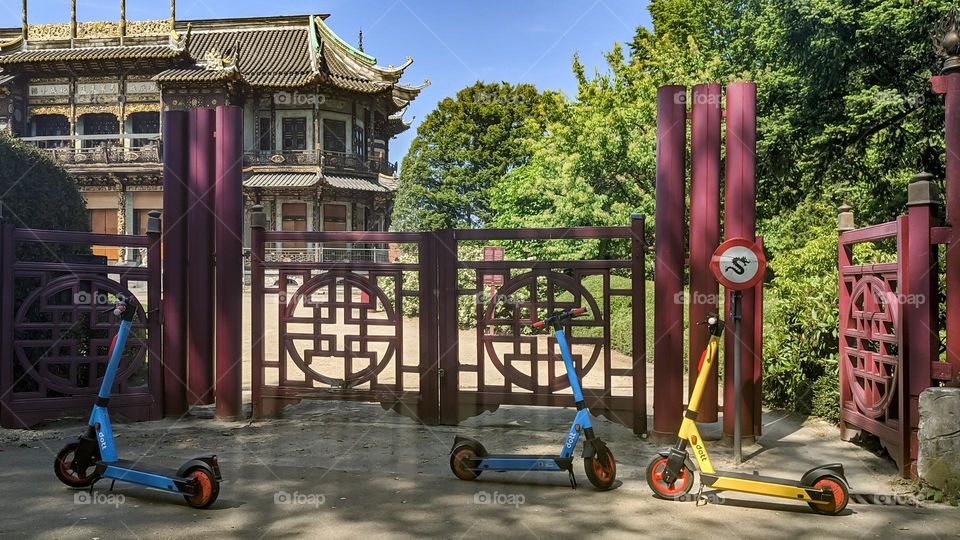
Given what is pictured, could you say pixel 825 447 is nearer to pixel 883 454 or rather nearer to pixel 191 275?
pixel 883 454

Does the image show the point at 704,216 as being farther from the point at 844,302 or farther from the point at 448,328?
the point at 448,328

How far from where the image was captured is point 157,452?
18.2 ft

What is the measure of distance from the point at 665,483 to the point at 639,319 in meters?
1.82

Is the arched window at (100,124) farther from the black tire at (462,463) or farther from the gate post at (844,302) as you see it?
the gate post at (844,302)

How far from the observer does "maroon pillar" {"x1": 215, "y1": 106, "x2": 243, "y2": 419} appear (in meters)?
6.79

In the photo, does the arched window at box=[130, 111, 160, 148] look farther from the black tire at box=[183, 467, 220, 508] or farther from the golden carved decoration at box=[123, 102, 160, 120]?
the black tire at box=[183, 467, 220, 508]

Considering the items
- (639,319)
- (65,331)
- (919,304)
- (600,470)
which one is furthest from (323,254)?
(919,304)

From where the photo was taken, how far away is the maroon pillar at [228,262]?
679 cm

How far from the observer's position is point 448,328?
654cm

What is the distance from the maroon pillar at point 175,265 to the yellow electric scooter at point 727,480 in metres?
4.54

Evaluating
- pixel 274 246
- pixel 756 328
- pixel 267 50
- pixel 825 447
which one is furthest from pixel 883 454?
pixel 267 50

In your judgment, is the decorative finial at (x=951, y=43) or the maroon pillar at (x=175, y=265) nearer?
the decorative finial at (x=951, y=43)

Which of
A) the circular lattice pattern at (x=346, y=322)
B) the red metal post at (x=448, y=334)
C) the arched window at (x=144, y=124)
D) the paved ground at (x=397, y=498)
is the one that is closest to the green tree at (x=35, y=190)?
the paved ground at (x=397, y=498)

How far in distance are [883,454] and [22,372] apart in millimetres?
7298
